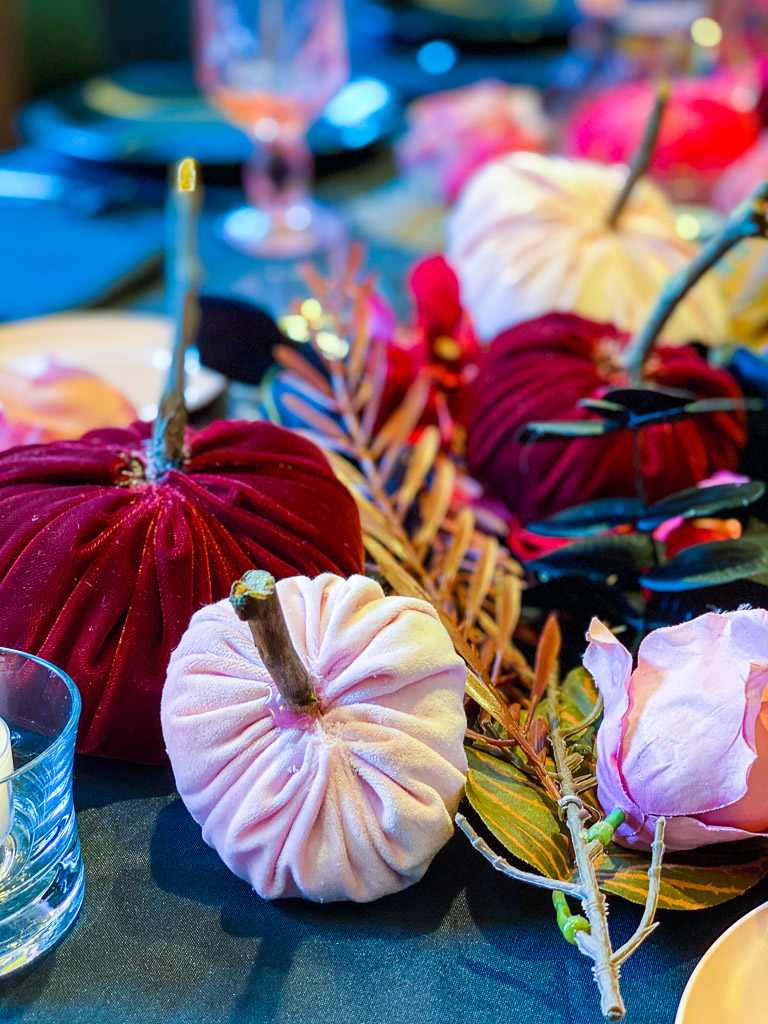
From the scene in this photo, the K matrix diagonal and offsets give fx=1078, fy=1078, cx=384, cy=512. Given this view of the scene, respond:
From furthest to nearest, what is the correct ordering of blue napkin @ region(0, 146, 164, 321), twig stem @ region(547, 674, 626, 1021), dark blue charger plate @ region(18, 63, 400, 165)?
dark blue charger plate @ region(18, 63, 400, 165)
blue napkin @ region(0, 146, 164, 321)
twig stem @ region(547, 674, 626, 1021)

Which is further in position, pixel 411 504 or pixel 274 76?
pixel 274 76

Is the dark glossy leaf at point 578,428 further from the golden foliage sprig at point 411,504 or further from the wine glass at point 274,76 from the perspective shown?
the wine glass at point 274,76

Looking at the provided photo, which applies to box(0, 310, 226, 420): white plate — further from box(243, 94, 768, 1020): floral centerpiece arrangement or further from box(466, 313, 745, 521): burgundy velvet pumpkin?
box(466, 313, 745, 521): burgundy velvet pumpkin

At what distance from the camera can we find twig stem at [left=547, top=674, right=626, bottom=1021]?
9.8 inches

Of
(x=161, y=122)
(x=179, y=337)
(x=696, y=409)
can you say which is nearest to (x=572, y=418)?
(x=696, y=409)

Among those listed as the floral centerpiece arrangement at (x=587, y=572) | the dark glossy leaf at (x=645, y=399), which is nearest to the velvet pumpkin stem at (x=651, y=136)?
the floral centerpiece arrangement at (x=587, y=572)

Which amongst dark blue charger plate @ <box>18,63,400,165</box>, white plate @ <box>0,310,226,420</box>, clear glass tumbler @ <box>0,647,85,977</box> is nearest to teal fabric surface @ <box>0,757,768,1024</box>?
clear glass tumbler @ <box>0,647,85,977</box>

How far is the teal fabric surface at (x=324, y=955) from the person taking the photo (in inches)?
11.6

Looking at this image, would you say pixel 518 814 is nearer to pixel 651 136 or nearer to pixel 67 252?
pixel 651 136

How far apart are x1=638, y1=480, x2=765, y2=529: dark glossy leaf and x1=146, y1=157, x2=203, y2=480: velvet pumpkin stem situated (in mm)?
175

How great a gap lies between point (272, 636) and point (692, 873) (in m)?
0.15

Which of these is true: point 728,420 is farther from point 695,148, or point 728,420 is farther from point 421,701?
point 695,148

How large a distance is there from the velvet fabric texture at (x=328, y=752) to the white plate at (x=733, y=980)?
0.25 ft

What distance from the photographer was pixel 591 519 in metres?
0.41
